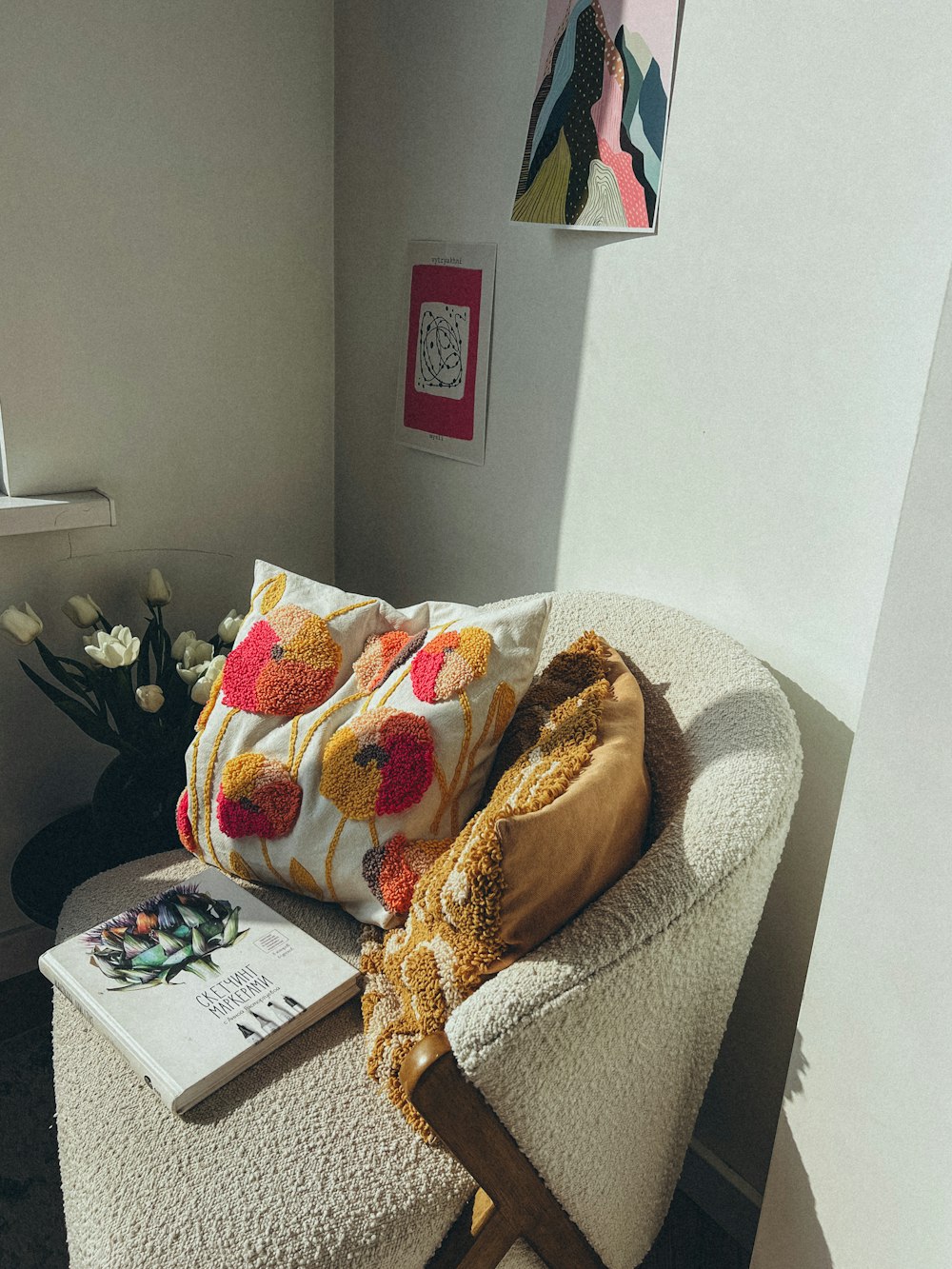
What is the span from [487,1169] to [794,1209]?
1.28 ft

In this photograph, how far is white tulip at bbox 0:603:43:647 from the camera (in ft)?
4.55

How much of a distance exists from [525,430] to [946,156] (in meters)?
0.67

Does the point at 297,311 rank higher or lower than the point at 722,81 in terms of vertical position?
lower

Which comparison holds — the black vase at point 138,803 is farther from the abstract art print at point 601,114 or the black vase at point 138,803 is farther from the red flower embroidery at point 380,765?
the abstract art print at point 601,114

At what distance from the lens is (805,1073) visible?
927 millimetres

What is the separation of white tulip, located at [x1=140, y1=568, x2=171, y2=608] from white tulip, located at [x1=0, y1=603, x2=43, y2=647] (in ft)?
0.59

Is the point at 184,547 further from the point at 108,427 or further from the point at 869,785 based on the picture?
the point at 869,785

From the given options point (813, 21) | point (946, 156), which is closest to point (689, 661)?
point (946, 156)

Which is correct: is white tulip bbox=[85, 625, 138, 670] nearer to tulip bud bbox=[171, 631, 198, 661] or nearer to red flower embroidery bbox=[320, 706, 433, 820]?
tulip bud bbox=[171, 631, 198, 661]

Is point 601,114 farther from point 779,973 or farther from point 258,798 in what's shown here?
point 779,973

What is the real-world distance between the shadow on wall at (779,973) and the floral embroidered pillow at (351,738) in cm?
36

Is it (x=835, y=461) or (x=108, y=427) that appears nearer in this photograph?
(x=835, y=461)

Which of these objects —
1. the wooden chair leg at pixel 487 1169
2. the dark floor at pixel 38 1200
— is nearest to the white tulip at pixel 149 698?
the dark floor at pixel 38 1200

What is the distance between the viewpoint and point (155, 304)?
154 cm
